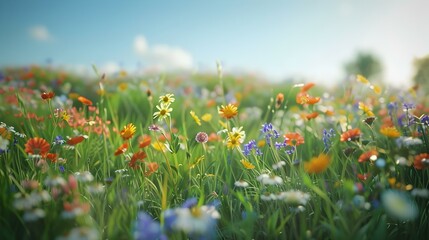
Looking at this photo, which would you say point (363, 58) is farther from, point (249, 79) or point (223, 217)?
point (223, 217)

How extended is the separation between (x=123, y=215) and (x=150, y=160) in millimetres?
814

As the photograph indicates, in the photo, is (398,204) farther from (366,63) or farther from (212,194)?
(366,63)

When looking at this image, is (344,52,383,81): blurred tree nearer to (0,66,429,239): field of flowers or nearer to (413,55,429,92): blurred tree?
(413,55,429,92): blurred tree

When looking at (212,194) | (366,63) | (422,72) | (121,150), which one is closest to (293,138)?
(212,194)

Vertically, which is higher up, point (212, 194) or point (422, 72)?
point (422, 72)

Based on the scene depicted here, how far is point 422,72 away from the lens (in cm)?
554

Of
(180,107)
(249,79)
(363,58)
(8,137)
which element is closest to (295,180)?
(8,137)

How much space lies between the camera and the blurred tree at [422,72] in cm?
542

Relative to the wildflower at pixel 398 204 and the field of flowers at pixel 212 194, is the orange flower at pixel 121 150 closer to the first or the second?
the field of flowers at pixel 212 194

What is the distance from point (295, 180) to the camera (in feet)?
7.52

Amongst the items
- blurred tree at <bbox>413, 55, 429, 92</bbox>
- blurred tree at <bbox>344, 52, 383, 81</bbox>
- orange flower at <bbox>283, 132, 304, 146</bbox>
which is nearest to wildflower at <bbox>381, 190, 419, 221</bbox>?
orange flower at <bbox>283, 132, 304, 146</bbox>

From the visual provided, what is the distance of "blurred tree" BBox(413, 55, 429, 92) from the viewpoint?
5.42m

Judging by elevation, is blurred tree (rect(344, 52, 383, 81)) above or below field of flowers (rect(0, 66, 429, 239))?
below

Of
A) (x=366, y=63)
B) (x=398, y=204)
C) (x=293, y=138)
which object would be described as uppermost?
(x=293, y=138)
